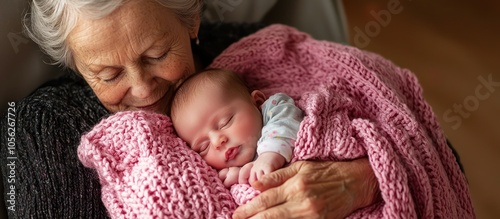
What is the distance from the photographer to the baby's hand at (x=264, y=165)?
4.27ft

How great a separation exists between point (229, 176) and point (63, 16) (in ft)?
1.77

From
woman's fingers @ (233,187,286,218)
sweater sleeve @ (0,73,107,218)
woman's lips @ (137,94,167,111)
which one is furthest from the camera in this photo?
woman's lips @ (137,94,167,111)

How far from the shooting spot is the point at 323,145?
136 cm

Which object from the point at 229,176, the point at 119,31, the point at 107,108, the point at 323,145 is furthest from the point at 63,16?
the point at 323,145

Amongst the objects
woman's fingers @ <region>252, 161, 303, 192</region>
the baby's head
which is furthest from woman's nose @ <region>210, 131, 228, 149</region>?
woman's fingers @ <region>252, 161, 303, 192</region>

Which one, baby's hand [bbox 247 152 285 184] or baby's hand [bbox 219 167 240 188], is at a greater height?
baby's hand [bbox 247 152 285 184]

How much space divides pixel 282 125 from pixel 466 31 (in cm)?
202

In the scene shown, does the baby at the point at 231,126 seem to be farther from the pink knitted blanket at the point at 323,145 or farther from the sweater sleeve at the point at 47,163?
the sweater sleeve at the point at 47,163

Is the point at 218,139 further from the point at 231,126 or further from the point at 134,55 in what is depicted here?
the point at 134,55

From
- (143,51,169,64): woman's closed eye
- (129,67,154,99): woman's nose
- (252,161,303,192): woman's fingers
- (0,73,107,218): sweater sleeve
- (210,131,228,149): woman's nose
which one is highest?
(143,51,169,64): woman's closed eye

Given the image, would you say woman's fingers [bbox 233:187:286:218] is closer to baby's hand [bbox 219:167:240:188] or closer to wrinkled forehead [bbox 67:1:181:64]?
baby's hand [bbox 219:167:240:188]

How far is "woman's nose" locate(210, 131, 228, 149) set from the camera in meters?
1.36

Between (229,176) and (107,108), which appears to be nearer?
(229,176)

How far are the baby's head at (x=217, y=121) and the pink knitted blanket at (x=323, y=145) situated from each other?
0.04 meters
